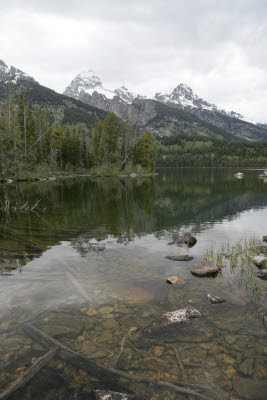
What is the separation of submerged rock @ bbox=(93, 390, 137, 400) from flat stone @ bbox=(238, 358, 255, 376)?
2772 mm

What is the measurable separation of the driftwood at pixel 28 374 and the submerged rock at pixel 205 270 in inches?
281

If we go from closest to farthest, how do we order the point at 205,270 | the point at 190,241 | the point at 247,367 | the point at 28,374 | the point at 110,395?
the point at 110,395, the point at 28,374, the point at 247,367, the point at 205,270, the point at 190,241

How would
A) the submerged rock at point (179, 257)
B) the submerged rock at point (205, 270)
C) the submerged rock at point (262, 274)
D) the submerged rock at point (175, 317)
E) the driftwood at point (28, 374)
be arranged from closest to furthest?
the driftwood at point (28, 374)
the submerged rock at point (175, 317)
the submerged rock at point (262, 274)
the submerged rock at point (205, 270)
the submerged rock at point (179, 257)

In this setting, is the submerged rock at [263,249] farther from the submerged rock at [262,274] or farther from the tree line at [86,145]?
the tree line at [86,145]

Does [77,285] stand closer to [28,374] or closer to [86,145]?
[28,374]

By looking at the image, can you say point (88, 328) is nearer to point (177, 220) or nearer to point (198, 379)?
point (198, 379)

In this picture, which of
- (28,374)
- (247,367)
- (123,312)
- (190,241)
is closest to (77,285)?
(123,312)

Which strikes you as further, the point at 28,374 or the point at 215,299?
the point at 215,299

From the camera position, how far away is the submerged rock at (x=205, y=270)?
11.7 metres

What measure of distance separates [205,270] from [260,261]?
3311mm

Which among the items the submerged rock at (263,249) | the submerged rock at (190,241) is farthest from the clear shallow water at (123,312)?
the submerged rock at (263,249)

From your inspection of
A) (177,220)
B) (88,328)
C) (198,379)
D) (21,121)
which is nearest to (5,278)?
(88,328)

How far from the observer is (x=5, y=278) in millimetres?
11000

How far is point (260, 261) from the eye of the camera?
42.2ft
